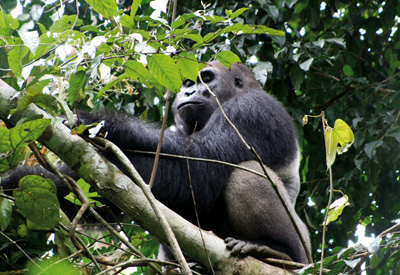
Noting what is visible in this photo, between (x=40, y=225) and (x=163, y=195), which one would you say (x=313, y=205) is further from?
(x=40, y=225)

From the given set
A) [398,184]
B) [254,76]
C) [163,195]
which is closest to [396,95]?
[398,184]

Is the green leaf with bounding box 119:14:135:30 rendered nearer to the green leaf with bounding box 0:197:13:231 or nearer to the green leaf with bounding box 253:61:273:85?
the green leaf with bounding box 0:197:13:231

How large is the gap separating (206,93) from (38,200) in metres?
1.99

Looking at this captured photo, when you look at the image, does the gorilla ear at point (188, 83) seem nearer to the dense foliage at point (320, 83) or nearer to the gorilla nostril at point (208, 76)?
the gorilla nostril at point (208, 76)

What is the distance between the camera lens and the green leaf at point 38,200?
219cm


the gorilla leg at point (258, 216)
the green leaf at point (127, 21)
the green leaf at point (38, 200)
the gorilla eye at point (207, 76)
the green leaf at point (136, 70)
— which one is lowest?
the gorilla leg at point (258, 216)

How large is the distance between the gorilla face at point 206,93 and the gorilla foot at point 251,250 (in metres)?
1.05

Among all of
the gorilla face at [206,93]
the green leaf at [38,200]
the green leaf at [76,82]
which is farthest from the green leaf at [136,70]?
the gorilla face at [206,93]

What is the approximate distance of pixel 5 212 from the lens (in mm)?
2215

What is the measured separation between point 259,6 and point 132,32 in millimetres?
2508

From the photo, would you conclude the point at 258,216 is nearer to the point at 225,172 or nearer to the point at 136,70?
the point at 225,172

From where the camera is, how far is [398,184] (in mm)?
4996

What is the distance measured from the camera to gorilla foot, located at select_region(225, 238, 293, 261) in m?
2.54

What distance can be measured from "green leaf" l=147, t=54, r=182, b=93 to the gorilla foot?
853mm
